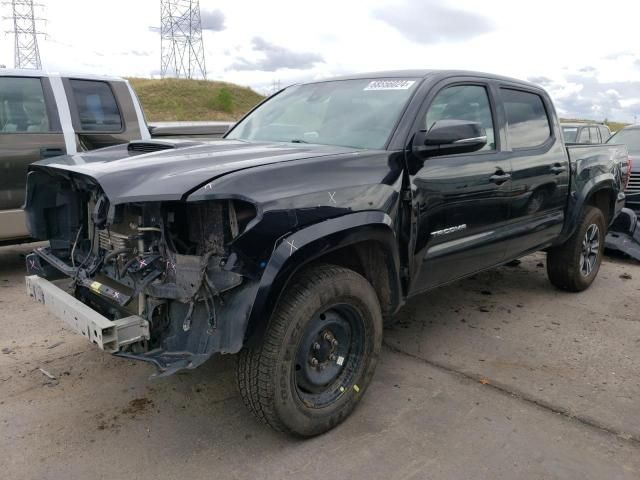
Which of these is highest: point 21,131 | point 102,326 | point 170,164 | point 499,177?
point 21,131

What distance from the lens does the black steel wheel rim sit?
279 centimetres

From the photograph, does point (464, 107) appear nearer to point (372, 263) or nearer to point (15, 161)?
point (372, 263)

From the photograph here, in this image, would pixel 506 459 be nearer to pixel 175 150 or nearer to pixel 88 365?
pixel 175 150

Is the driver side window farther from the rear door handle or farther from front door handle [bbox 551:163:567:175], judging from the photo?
the rear door handle

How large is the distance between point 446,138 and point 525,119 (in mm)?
1700

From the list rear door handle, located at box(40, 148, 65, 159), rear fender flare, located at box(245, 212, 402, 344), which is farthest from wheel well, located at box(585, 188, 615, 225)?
rear door handle, located at box(40, 148, 65, 159)

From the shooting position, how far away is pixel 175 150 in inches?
119

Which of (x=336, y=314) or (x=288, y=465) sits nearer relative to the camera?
(x=288, y=465)

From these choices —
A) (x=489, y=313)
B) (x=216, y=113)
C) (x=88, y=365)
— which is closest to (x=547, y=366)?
(x=489, y=313)

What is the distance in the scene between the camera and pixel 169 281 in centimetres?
253

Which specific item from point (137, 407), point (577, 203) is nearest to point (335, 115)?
point (137, 407)

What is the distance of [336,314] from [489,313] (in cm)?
238

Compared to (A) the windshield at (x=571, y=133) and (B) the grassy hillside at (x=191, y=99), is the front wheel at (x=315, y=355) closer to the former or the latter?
(A) the windshield at (x=571, y=133)

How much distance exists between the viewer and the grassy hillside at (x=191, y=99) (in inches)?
1895
